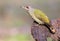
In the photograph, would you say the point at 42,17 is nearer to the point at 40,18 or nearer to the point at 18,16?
the point at 40,18

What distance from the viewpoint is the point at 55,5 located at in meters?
5.87

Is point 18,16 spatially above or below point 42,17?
above

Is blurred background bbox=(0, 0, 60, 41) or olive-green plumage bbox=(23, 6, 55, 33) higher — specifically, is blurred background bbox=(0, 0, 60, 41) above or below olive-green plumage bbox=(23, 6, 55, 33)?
above

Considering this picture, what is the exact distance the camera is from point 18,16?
5676mm

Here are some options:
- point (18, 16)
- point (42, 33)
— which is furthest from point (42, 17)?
point (18, 16)

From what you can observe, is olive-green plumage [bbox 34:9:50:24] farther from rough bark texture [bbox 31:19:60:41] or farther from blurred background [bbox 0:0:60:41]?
blurred background [bbox 0:0:60:41]

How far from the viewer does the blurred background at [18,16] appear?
5.07 meters

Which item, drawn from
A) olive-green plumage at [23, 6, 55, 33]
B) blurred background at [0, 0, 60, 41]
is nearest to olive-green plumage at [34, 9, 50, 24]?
olive-green plumage at [23, 6, 55, 33]

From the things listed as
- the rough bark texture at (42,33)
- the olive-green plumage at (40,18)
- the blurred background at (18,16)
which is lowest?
the rough bark texture at (42,33)

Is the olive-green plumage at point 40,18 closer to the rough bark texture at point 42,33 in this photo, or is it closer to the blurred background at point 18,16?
the rough bark texture at point 42,33

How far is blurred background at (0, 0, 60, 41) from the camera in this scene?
5066 mm

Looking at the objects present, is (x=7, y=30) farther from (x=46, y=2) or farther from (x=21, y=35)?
(x=46, y=2)

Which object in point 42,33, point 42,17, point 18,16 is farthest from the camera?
point 18,16

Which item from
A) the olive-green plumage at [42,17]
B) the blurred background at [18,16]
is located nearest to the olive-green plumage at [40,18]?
the olive-green plumage at [42,17]
